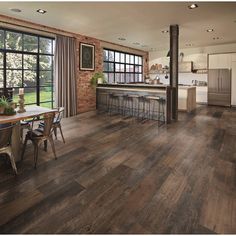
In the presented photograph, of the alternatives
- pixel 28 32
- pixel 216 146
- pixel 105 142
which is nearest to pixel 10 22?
pixel 28 32

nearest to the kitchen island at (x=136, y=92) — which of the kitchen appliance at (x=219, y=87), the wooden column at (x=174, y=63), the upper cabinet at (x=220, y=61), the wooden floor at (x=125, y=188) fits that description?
the wooden column at (x=174, y=63)

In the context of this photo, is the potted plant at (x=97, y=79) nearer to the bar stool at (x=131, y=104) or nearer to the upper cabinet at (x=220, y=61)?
the bar stool at (x=131, y=104)

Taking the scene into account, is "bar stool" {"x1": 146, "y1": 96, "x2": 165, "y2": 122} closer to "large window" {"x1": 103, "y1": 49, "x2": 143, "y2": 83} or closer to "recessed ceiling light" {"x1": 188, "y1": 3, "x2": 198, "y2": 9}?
"recessed ceiling light" {"x1": 188, "y1": 3, "x2": 198, "y2": 9}

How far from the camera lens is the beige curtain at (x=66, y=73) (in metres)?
6.27

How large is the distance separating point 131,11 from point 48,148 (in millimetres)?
3530

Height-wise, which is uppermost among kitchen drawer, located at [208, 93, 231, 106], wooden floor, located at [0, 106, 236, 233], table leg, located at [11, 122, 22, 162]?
kitchen drawer, located at [208, 93, 231, 106]

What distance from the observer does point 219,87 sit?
885 cm

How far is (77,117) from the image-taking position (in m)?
6.79

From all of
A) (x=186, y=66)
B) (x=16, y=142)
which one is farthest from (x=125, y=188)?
(x=186, y=66)

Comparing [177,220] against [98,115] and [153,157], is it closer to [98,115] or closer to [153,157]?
[153,157]

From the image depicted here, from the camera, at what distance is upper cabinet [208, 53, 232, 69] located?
8.56m

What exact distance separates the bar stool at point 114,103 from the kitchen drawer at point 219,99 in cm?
459

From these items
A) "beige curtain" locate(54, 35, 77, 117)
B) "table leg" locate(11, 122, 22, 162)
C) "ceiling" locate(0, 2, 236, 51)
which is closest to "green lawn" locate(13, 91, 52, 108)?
"beige curtain" locate(54, 35, 77, 117)

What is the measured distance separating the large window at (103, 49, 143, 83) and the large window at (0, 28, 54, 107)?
9.33ft
